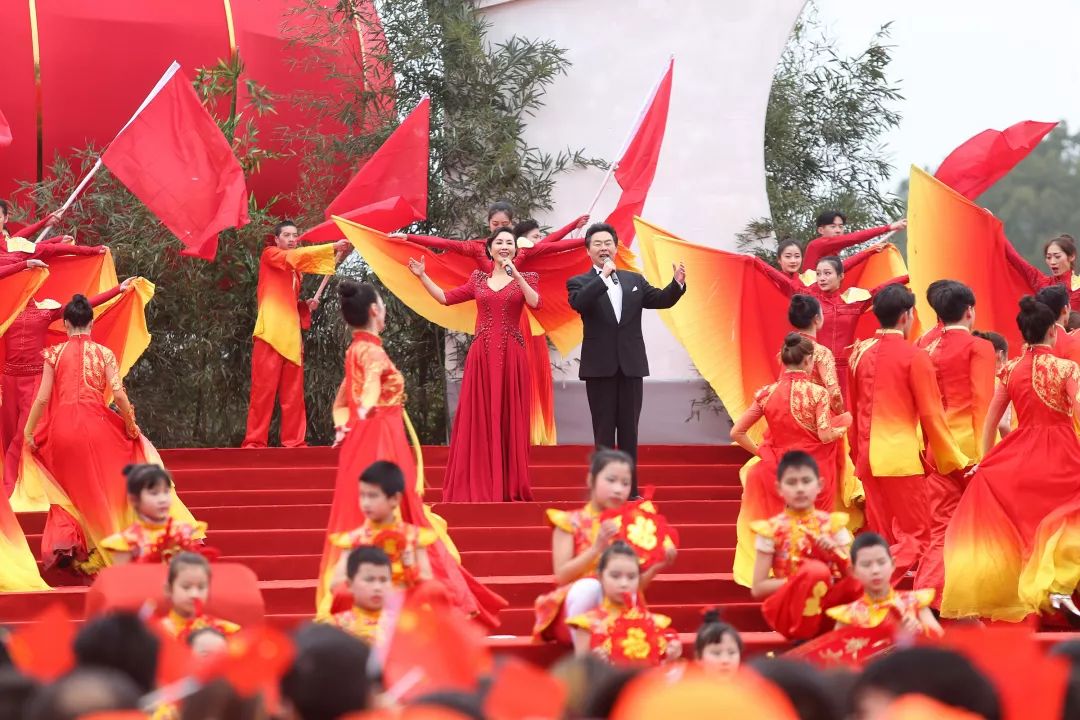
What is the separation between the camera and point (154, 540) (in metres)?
6.41

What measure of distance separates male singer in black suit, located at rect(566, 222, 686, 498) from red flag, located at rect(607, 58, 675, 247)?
1594mm

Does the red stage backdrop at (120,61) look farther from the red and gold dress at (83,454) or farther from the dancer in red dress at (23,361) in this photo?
the red and gold dress at (83,454)

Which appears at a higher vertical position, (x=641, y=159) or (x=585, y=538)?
(x=641, y=159)

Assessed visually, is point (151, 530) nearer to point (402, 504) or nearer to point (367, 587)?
point (402, 504)

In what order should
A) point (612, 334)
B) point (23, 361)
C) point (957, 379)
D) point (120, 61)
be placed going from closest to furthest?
1. point (957, 379)
2. point (612, 334)
3. point (23, 361)
4. point (120, 61)

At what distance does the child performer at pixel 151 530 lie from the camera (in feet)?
20.9

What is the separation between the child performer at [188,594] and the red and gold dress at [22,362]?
4.42 meters

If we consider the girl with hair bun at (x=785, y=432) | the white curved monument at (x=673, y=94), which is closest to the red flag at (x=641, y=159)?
the white curved monument at (x=673, y=94)

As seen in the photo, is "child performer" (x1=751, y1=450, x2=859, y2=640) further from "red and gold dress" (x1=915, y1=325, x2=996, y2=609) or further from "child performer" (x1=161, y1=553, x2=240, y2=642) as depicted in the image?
"child performer" (x1=161, y1=553, x2=240, y2=642)

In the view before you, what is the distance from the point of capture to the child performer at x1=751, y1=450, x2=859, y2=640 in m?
6.31

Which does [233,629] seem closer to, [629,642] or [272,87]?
[629,642]

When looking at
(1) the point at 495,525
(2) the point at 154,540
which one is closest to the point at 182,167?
(1) the point at 495,525

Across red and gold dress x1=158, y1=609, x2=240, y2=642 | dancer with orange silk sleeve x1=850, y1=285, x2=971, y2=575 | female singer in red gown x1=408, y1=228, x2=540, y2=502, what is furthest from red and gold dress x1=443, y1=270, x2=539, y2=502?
red and gold dress x1=158, y1=609, x2=240, y2=642

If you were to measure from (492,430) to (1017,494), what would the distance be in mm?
2982
